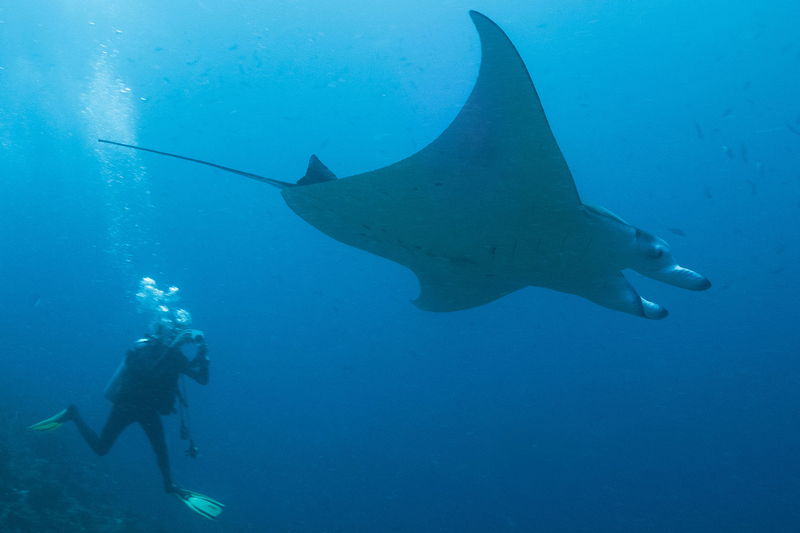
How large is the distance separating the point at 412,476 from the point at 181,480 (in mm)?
25158

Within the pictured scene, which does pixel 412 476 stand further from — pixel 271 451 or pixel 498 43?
pixel 498 43

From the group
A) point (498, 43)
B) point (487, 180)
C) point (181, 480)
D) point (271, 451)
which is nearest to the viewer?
point (498, 43)

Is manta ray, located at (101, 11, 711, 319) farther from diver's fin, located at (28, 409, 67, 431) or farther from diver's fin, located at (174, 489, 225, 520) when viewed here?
diver's fin, located at (28, 409, 67, 431)

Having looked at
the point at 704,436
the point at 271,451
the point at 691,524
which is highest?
the point at 704,436

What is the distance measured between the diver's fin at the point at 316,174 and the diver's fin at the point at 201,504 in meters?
4.51

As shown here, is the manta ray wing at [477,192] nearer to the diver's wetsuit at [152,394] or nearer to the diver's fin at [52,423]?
the diver's wetsuit at [152,394]

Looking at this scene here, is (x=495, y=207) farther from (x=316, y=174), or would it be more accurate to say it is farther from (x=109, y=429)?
(x=109, y=429)

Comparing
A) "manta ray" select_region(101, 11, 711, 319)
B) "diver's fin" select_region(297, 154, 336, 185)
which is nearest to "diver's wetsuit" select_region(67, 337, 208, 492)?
"manta ray" select_region(101, 11, 711, 319)

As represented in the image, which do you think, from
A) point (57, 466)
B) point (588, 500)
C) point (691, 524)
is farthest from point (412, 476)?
point (57, 466)

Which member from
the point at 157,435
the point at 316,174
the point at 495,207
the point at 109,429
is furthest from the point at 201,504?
the point at 495,207

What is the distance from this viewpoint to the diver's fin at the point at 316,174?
2479 mm

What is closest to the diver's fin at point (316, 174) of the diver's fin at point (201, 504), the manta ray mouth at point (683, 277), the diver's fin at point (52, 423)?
the manta ray mouth at point (683, 277)

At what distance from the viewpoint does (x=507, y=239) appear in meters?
2.77

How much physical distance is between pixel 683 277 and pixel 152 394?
5154 mm
